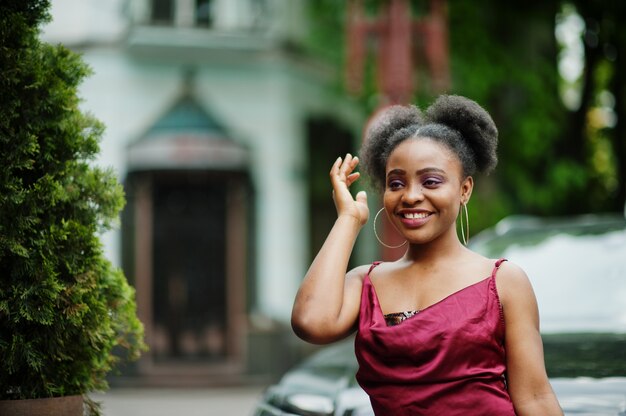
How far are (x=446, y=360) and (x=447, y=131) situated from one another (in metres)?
0.60

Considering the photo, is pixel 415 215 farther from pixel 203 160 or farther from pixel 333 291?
pixel 203 160

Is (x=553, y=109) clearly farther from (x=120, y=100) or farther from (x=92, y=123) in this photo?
(x=92, y=123)

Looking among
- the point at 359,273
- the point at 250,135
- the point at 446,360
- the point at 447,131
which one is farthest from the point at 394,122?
the point at 250,135

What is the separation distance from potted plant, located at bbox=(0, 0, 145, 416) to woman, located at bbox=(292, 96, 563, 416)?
70 centimetres

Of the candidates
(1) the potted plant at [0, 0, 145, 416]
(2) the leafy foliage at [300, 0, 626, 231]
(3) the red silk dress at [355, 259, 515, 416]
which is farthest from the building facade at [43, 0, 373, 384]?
(3) the red silk dress at [355, 259, 515, 416]

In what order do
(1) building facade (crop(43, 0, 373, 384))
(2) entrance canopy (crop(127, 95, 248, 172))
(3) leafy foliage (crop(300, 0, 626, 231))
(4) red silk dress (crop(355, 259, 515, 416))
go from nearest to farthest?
(4) red silk dress (crop(355, 259, 515, 416))
(3) leafy foliage (crop(300, 0, 626, 231))
(2) entrance canopy (crop(127, 95, 248, 172))
(1) building facade (crop(43, 0, 373, 384))

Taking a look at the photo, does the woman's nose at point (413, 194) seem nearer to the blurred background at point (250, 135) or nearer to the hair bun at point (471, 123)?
the hair bun at point (471, 123)

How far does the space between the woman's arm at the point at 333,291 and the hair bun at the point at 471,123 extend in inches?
12.9

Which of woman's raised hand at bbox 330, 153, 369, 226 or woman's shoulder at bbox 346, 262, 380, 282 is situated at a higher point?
woman's raised hand at bbox 330, 153, 369, 226

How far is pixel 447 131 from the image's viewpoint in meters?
2.37

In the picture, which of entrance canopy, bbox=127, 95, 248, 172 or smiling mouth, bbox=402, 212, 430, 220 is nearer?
smiling mouth, bbox=402, 212, 430, 220

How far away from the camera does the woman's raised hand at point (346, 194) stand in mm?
2414

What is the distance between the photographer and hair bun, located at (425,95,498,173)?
240 cm

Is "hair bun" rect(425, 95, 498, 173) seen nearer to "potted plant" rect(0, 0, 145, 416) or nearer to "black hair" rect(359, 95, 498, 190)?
"black hair" rect(359, 95, 498, 190)
